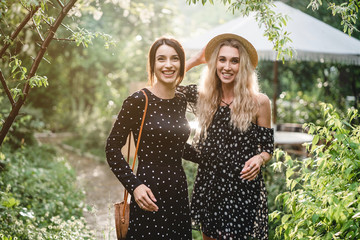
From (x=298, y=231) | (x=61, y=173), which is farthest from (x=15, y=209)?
(x=298, y=231)

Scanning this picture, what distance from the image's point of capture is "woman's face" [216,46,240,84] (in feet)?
9.70

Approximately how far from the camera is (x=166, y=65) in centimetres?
262

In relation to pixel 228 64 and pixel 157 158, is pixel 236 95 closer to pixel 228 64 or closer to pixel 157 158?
pixel 228 64

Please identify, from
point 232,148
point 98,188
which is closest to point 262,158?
point 232,148

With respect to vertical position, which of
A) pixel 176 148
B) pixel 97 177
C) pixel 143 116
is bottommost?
pixel 97 177

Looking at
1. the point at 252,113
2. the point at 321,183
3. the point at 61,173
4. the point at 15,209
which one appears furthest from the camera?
the point at 61,173

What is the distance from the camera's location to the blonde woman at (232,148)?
9.25ft

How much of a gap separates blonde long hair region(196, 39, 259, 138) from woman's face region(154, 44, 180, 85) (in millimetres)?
449

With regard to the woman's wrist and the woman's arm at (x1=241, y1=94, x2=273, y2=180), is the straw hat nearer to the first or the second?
the woman's arm at (x1=241, y1=94, x2=273, y2=180)

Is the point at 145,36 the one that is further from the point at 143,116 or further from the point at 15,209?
the point at 143,116

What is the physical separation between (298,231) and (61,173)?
5730 mm

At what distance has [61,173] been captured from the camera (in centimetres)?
735

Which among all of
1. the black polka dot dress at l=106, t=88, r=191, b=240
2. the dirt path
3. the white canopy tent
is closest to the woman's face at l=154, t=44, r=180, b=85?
the black polka dot dress at l=106, t=88, r=191, b=240

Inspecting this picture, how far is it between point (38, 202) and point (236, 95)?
3631 mm
